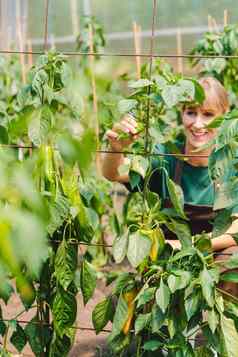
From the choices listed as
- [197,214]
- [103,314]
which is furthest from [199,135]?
[103,314]

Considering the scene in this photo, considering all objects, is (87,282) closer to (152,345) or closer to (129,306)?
(129,306)

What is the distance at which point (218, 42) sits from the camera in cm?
406

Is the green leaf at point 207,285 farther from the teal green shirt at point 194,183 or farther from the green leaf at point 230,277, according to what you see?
the teal green shirt at point 194,183

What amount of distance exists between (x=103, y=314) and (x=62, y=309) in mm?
127

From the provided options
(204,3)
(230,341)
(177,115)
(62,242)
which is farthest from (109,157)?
(204,3)

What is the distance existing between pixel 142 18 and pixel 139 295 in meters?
5.95

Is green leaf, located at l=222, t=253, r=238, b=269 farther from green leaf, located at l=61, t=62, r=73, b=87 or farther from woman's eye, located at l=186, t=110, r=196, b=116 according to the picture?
woman's eye, located at l=186, t=110, r=196, b=116

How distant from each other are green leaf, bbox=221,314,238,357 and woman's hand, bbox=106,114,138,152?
62 centimetres

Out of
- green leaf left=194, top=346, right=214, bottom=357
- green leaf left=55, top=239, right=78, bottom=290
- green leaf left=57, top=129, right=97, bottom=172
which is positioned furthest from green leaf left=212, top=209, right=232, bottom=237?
green leaf left=57, top=129, right=97, bottom=172

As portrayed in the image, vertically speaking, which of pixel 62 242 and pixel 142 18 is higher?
pixel 142 18

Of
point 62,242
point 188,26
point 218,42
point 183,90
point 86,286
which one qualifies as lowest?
point 86,286

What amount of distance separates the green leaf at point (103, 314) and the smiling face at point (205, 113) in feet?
2.31

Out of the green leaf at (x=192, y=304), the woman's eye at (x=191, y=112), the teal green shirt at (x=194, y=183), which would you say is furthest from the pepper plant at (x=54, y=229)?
the woman's eye at (x=191, y=112)

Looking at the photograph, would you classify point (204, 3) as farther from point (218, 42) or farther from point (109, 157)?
point (109, 157)
